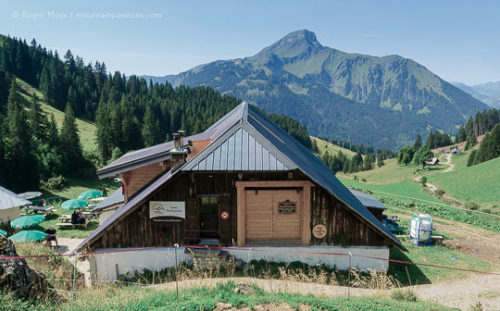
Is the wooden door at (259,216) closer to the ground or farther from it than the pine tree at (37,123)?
closer to the ground

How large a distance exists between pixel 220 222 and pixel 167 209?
7.89ft

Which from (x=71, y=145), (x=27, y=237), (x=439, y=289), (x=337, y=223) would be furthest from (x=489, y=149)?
(x=27, y=237)

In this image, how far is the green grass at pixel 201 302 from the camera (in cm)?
742

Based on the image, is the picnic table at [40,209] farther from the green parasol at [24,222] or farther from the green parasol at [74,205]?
the green parasol at [24,222]

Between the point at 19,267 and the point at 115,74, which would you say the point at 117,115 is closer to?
the point at 19,267

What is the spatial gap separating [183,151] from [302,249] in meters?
6.86

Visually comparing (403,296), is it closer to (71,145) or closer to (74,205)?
(74,205)

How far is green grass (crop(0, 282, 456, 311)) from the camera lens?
24.4 ft

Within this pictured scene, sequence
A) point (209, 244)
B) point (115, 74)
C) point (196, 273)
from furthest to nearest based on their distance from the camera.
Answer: point (115, 74)
point (209, 244)
point (196, 273)

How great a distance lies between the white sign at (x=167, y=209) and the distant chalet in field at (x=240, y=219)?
0.04 meters

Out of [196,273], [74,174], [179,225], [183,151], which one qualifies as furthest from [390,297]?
[74,174]

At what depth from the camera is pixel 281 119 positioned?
545ft

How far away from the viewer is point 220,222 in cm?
1376

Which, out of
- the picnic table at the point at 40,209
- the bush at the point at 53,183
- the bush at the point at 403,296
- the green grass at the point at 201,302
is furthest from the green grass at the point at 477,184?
the bush at the point at 53,183
